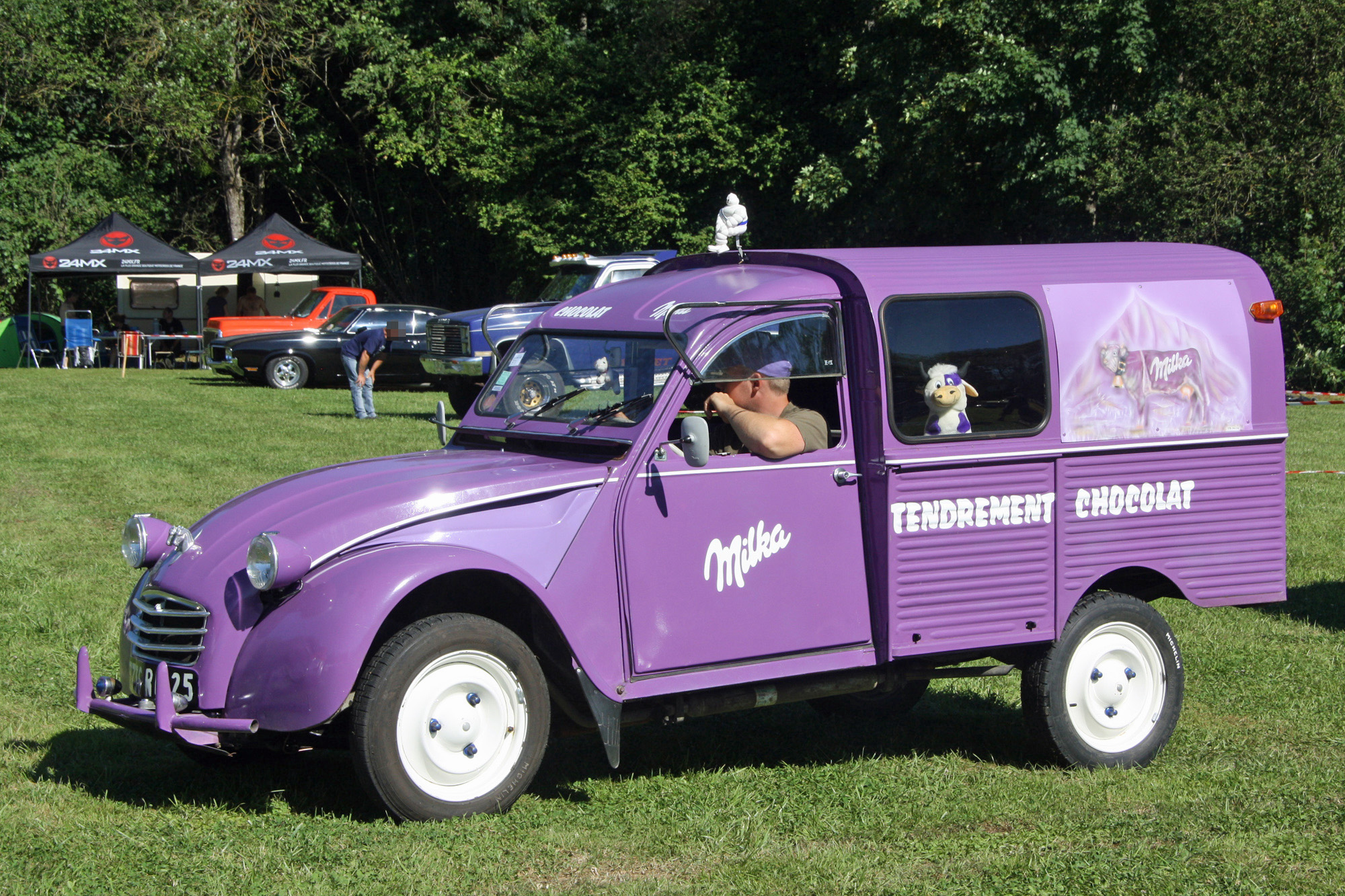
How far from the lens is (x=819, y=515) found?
5598mm

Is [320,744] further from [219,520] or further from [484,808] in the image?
[219,520]

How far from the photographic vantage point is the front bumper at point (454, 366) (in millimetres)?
19500

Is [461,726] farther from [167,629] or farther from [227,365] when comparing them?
[227,365]

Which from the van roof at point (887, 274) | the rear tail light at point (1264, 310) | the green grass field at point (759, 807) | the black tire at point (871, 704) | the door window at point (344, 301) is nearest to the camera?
the green grass field at point (759, 807)

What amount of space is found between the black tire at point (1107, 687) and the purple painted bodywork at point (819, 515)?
0.57 feet

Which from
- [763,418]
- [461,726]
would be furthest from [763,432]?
[461,726]

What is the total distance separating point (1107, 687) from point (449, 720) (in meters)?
2.90

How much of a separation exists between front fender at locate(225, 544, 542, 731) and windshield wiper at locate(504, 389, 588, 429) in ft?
3.92

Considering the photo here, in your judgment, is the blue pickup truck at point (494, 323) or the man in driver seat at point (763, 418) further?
the blue pickup truck at point (494, 323)

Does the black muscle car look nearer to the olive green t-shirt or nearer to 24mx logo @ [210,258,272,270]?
24mx logo @ [210,258,272,270]

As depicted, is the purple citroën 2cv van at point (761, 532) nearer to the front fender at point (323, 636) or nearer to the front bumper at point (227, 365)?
the front fender at point (323, 636)

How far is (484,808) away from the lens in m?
5.08

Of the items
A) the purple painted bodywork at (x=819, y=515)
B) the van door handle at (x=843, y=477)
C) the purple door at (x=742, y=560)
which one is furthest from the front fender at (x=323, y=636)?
the van door handle at (x=843, y=477)

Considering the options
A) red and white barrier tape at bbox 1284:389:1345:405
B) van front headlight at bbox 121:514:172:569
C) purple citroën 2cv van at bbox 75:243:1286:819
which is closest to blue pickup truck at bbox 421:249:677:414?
red and white barrier tape at bbox 1284:389:1345:405
